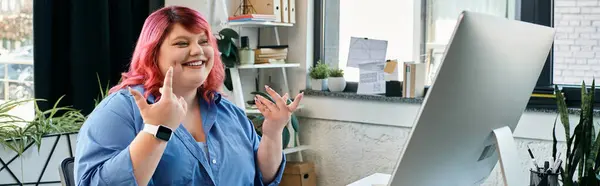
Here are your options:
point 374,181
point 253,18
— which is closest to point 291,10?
point 253,18

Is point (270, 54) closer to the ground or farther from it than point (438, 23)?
closer to the ground

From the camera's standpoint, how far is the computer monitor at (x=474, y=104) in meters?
1.26

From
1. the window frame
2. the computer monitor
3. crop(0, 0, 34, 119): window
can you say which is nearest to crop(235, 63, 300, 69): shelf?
crop(0, 0, 34, 119): window

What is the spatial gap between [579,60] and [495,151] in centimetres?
192

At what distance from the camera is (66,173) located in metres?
1.93

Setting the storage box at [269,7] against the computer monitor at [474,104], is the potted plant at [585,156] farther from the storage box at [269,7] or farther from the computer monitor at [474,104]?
the storage box at [269,7]

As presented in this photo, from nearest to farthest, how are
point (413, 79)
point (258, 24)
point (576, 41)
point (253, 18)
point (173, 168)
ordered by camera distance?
1. point (173, 168)
2. point (576, 41)
3. point (413, 79)
4. point (253, 18)
5. point (258, 24)

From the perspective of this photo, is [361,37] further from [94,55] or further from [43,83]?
[43,83]

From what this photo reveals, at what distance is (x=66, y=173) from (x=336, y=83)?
2.39 meters

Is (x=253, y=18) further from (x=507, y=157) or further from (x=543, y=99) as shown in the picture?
(x=507, y=157)

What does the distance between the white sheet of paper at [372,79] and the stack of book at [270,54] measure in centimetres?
46

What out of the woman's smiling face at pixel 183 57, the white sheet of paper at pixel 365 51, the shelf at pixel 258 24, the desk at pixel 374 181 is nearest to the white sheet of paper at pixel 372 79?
the white sheet of paper at pixel 365 51

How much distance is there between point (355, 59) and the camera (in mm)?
4117

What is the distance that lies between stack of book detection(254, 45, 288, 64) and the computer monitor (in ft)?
7.89
